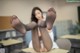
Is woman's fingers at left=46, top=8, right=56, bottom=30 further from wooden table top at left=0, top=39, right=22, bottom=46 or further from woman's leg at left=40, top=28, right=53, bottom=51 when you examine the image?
wooden table top at left=0, top=39, right=22, bottom=46

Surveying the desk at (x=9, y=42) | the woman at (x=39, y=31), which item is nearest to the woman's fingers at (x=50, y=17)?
the woman at (x=39, y=31)

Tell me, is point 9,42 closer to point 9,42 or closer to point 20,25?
point 9,42

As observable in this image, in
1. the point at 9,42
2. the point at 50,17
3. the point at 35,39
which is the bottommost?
the point at 9,42

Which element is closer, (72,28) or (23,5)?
(23,5)

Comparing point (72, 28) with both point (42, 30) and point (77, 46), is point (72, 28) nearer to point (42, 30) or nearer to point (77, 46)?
point (77, 46)

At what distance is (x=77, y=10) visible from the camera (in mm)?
2623

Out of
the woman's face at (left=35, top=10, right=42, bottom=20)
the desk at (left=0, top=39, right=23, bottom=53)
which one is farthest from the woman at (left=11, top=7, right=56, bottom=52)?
the desk at (left=0, top=39, right=23, bottom=53)

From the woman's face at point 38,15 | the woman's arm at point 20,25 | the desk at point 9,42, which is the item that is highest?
the woman's face at point 38,15

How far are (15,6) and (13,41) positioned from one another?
1.30ft

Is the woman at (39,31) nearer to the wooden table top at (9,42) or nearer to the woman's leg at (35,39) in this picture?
the woman's leg at (35,39)

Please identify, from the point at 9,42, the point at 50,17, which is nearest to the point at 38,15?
the point at 50,17

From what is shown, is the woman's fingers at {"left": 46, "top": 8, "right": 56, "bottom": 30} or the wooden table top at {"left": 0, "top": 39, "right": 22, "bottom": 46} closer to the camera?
the woman's fingers at {"left": 46, "top": 8, "right": 56, "bottom": 30}

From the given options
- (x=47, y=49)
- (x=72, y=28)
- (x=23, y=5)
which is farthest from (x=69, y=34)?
(x=47, y=49)

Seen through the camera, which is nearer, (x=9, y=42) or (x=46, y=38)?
(x=46, y=38)
